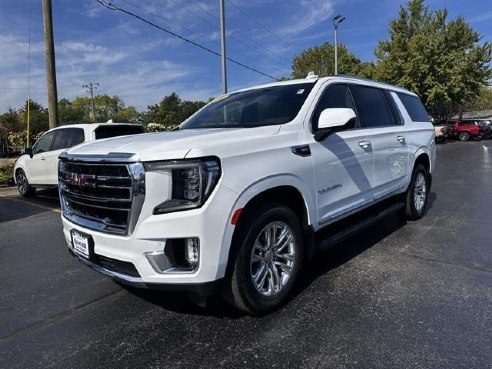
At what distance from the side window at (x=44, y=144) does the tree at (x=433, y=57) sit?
2913cm

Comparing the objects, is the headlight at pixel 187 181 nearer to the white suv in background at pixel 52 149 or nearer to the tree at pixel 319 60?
the white suv in background at pixel 52 149

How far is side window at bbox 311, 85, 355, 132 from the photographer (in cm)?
382

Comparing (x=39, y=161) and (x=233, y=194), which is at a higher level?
(x=39, y=161)

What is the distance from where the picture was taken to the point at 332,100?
4.16 metres

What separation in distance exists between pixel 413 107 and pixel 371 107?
168 centimetres

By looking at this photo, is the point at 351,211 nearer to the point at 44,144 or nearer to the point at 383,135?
the point at 383,135

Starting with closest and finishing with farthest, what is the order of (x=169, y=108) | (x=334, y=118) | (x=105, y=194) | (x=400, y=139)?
(x=105, y=194)
(x=334, y=118)
(x=400, y=139)
(x=169, y=108)

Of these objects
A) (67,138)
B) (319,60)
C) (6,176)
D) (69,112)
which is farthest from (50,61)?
(69,112)

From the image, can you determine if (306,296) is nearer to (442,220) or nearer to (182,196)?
(182,196)

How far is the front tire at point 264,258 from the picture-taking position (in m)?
2.97

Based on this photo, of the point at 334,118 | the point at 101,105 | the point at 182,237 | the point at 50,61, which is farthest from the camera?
the point at 101,105

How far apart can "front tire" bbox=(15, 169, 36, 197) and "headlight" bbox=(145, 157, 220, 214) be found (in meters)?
8.61

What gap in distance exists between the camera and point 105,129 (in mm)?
8789

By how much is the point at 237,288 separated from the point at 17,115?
49.8 m
